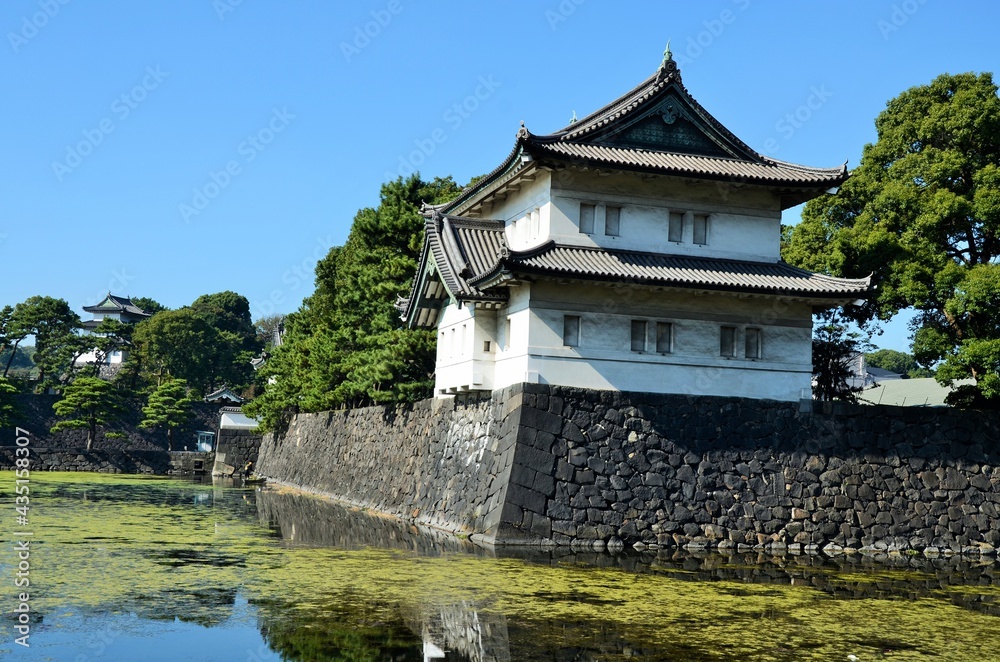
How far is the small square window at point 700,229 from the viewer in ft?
72.3

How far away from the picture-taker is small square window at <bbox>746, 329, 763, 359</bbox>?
70.3 feet

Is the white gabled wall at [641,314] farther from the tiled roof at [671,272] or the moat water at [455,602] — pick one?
the moat water at [455,602]

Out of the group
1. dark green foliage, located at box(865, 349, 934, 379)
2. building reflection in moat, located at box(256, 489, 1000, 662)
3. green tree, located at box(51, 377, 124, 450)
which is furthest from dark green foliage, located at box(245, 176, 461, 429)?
dark green foliage, located at box(865, 349, 934, 379)

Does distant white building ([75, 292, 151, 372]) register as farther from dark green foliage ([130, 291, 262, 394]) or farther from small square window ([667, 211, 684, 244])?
small square window ([667, 211, 684, 244])

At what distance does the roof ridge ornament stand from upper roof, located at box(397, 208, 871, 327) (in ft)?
12.8

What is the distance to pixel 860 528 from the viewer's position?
20.5m

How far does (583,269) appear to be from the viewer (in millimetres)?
19859

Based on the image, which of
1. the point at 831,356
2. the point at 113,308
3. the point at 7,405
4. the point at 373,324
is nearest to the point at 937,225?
the point at 831,356

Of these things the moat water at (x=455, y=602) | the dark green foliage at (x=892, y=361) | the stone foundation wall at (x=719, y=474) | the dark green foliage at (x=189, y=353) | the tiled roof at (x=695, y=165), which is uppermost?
the dark green foliage at (x=892, y=361)

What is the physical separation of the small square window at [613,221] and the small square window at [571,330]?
7.37 feet

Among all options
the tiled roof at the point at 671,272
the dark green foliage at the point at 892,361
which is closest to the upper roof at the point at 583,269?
the tiled roof at the point at 671,272

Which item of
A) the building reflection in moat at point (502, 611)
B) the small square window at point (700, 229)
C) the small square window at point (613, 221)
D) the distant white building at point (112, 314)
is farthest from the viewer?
the distant white building at point (112, 314)

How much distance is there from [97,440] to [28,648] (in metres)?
57.7

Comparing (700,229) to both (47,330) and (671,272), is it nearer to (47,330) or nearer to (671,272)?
(671,272)
